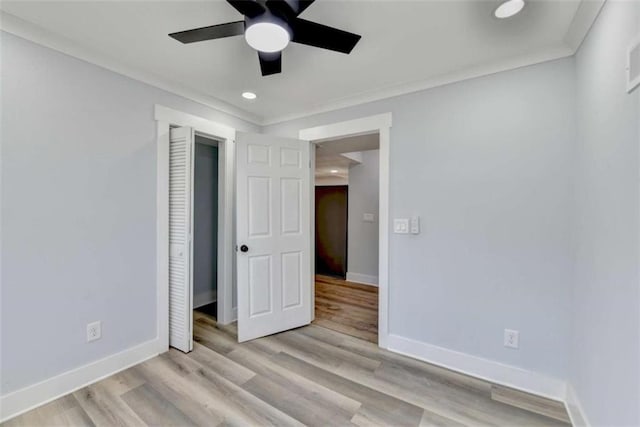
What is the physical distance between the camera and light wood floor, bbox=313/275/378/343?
291 centimetres

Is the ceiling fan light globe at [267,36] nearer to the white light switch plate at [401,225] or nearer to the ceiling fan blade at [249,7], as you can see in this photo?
the ceiling fan blade at [249,7]

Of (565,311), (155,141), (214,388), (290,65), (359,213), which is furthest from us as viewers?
(359,213)

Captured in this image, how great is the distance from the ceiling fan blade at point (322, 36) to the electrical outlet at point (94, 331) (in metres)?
2.32

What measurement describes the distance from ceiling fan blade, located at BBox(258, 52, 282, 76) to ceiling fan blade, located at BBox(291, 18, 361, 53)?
21cm

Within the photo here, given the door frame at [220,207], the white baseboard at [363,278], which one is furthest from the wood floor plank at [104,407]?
the white baseboard at [363,278]

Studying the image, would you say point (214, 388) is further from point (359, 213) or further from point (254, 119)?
point (359, 213)

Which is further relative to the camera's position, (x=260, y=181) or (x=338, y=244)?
(x=338, y=244)

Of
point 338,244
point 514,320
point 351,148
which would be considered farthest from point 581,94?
point 338,244

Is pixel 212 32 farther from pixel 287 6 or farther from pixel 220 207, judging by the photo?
pixel 220 207

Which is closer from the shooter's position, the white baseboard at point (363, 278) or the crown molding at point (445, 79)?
the crown molding at point (445, 79)

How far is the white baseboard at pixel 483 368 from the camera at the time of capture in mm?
1824

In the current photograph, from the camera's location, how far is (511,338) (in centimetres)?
194

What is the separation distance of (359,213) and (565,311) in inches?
129

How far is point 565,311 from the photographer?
5.86ft
